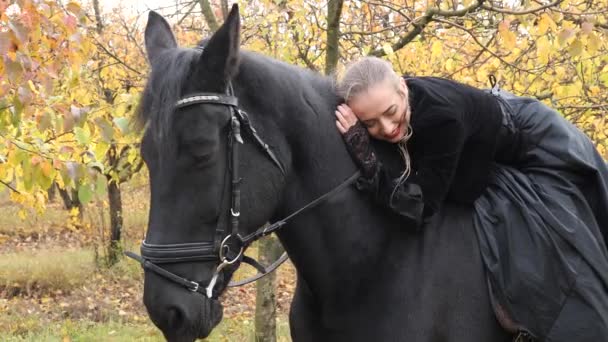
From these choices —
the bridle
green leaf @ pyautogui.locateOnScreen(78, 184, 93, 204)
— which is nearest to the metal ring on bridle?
the bridle

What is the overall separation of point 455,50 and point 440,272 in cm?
454

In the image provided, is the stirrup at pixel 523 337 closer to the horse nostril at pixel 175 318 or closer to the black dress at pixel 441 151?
the black dress at pixel 441 151

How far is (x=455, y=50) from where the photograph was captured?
642 cm

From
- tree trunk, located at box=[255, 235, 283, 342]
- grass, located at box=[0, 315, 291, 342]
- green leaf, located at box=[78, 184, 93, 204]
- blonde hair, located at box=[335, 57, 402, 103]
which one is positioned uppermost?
blonde hair, located at box=[335, 57, 402, 103]

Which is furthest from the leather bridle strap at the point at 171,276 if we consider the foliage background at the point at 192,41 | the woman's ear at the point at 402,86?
the woman's ear at the point at 402,86

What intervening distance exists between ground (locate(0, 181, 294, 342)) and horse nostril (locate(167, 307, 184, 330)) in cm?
357

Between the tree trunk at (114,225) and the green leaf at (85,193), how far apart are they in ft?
29.7

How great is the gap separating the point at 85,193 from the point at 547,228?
8.57 ft

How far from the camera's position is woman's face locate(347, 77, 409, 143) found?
235 centimetres

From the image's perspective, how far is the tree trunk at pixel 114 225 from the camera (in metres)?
12.3

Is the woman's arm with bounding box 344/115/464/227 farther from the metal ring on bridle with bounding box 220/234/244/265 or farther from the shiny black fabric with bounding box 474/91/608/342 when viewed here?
the metal ring on bridle with bounding box 220/234/244/265

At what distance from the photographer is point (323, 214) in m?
2.35

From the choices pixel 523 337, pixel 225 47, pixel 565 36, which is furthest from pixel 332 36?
pixel 523 337

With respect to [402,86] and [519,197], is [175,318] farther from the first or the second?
[519,197]
